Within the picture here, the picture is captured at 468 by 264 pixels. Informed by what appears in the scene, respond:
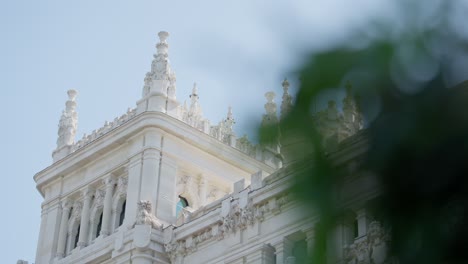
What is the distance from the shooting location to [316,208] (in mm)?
7969

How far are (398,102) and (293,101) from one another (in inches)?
33.0

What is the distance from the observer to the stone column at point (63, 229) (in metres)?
36.8

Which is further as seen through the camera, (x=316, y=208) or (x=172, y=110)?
(x=172, y=110)

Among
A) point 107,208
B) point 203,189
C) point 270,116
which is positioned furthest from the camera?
point 203,189

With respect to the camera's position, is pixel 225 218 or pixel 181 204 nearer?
pixel 225 218

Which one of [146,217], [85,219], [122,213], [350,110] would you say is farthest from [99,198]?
[350,110]

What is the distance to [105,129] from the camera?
37281mm

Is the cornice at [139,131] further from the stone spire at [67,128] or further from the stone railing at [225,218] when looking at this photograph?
the stone railing at [225,218]

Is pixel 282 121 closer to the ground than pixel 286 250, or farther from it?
closer to the ground

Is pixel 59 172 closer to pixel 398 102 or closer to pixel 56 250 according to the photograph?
pixel 56 250

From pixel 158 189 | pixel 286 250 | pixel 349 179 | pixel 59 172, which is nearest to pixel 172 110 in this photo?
pixel 158 189

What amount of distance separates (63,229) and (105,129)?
160 inches

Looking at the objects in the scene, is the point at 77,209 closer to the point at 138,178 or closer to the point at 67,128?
the point at 67,128

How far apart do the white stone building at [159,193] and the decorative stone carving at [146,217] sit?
33mm
